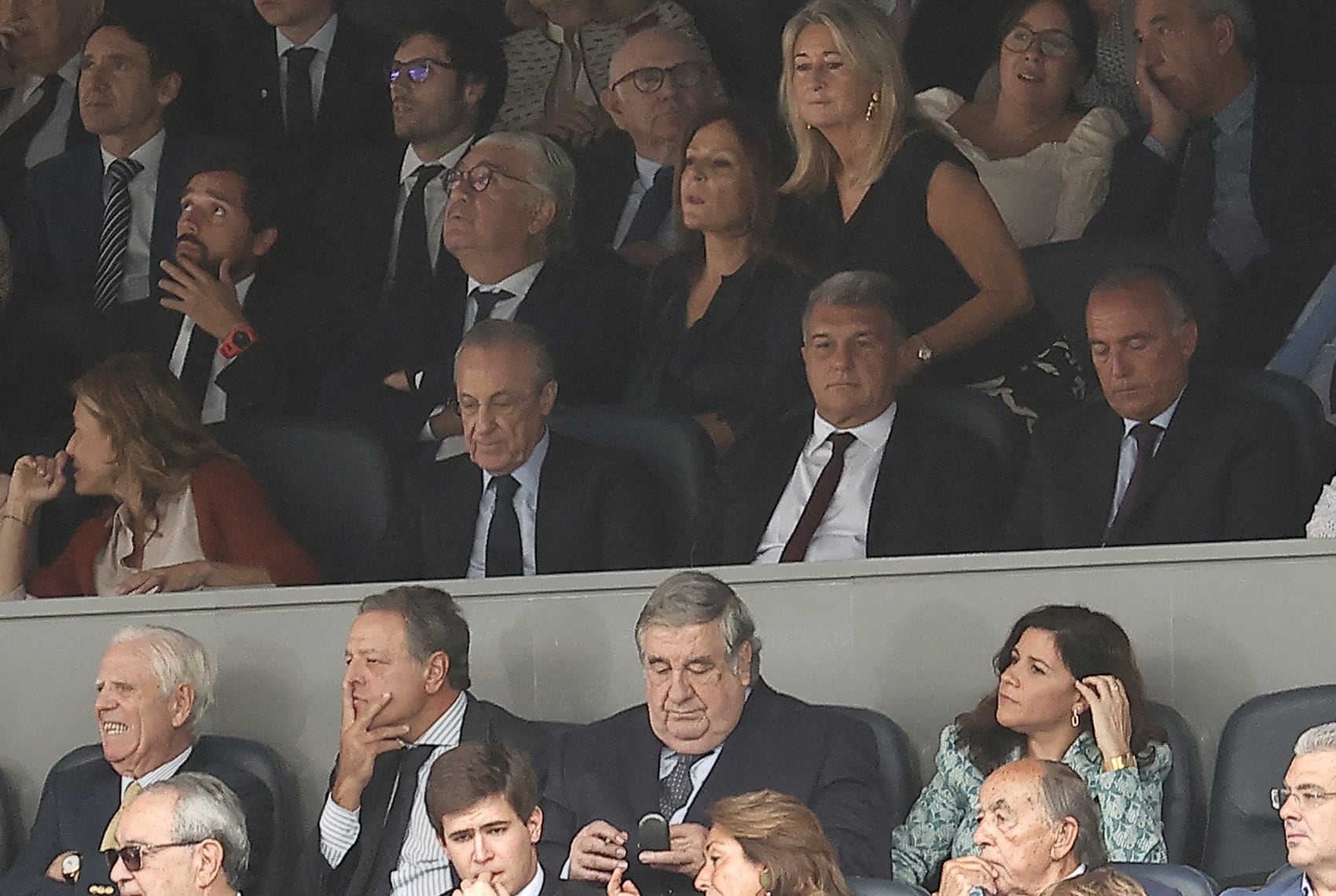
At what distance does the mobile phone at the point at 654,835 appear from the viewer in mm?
2988

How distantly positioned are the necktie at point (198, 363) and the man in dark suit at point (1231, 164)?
186cm

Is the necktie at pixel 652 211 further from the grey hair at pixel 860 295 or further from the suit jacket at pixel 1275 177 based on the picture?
the suit jacket at pixel 1275 177

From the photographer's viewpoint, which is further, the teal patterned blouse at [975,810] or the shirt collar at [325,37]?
the shirt collar at [325,37]

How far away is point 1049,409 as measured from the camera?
158 inches

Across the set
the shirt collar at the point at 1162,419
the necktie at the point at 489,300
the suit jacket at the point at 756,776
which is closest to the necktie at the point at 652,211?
the necktie at the point at 489,300

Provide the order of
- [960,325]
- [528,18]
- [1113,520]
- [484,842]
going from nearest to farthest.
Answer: [484,842] → [1113,520] → [960,325] → [528,18]

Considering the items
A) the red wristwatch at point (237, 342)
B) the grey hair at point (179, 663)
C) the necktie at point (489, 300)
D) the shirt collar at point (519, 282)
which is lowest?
the grey hair at point (179, 663)

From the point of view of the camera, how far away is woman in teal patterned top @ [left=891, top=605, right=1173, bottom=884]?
311cm

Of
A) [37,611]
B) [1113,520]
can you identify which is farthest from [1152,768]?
[37,611]

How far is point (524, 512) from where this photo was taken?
4.14 meters

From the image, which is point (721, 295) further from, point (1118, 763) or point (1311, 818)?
point (1311, 818)

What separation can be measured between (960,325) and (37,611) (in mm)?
1790

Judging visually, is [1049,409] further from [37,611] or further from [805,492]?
[37,611]

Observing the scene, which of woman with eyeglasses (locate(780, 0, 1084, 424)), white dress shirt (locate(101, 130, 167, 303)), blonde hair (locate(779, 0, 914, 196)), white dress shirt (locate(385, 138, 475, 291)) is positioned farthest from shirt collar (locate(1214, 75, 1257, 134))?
white dress shirt (locate(101, 130, 167, 303))
